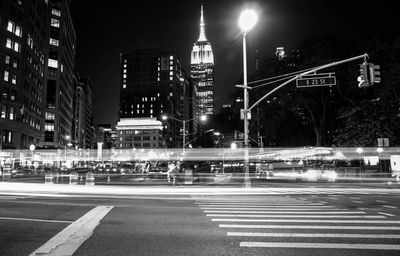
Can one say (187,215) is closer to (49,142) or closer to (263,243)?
(263,243)

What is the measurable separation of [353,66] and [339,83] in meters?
3.85

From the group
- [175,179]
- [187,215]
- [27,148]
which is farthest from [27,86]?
[187,215]

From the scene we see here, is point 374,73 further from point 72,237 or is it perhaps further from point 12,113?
point 12,113

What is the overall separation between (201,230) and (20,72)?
81731 mm

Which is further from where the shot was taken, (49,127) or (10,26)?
(49,127)

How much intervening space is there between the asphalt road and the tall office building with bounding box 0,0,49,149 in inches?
2331

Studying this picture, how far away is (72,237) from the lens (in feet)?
26.7

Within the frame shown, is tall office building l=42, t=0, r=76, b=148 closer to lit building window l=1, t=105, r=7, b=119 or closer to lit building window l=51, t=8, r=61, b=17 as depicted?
lit building window l=51, t=8, r=61, b=17

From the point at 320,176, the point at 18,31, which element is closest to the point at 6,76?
the point at 18,31

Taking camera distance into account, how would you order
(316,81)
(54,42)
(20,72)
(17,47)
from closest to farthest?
(316,81)
(17,47)
(20,72)
(54,42)

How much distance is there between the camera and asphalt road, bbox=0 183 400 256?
720 centimetres

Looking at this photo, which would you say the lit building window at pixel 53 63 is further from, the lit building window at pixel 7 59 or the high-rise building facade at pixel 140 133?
the high-rise building facade at pixel 140 133

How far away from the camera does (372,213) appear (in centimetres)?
1205

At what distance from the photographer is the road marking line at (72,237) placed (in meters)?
6.94
